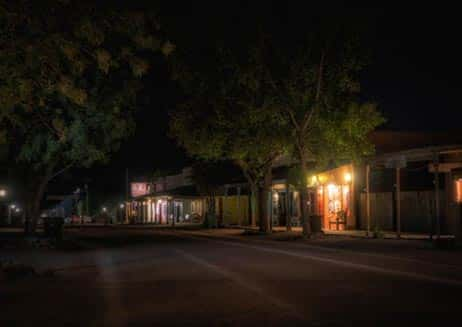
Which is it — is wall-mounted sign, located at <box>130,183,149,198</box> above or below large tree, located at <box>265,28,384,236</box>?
below

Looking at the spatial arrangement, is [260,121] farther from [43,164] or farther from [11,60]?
[11,60]

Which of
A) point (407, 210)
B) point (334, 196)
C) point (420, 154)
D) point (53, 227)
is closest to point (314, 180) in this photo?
point (334, 196)

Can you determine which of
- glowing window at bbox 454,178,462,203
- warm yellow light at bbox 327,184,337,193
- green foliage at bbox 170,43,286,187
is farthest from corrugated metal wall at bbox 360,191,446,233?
green foliage at bbox 170,43,286,187

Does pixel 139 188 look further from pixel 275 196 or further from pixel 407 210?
pixel 407 210

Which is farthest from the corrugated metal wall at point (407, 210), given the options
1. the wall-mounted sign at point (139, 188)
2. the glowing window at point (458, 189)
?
the wall-mounted sign at point (139, 188)

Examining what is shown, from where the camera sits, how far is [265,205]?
117ft

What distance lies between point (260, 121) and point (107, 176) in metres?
67.6

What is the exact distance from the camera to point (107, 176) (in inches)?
3740

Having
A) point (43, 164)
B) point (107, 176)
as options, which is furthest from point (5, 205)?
point (43, 164)

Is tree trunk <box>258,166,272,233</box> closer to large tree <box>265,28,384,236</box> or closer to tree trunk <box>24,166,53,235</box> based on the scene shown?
large tree <box>265,28,384,236</box>

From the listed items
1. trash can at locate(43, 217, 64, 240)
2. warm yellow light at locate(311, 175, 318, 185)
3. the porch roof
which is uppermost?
the porch roof

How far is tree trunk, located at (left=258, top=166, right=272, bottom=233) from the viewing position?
3497cm

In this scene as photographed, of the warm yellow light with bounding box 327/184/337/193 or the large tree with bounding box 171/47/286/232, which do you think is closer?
the large tree with bounding box 171/47/286/232

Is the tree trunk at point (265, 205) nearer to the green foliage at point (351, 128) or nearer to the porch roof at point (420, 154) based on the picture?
the green foliage at point (351, 128)
